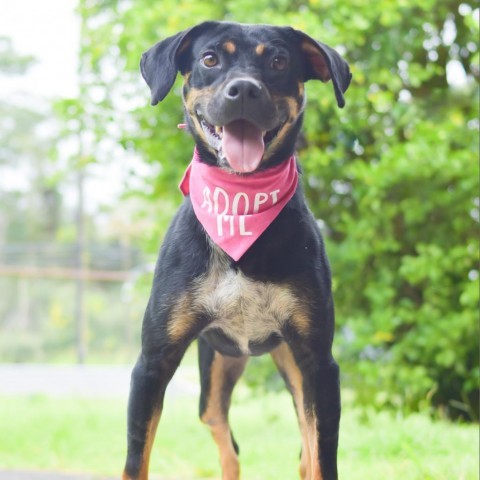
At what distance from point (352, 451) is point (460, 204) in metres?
2.79

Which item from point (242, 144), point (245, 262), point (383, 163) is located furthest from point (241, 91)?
point (383, 163)

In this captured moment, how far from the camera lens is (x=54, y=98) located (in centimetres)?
845

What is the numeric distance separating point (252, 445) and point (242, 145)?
396 centimetres

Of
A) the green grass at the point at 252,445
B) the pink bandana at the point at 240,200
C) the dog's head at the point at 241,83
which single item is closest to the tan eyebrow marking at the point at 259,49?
the dog's head at the point at 241,83

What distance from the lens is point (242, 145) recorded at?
3367mm

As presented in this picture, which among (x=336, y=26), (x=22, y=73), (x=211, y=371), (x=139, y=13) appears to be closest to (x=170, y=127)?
(x=139, y=13)

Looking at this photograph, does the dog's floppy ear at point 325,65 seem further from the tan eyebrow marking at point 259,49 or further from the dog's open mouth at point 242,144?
the dog's open mouth at point 242,144

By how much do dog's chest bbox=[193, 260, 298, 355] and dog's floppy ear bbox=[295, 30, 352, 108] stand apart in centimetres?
80

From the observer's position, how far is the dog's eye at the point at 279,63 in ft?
11.1

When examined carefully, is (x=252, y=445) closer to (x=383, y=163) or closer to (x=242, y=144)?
(x=383, y=163)

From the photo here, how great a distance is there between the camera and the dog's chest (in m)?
3.44

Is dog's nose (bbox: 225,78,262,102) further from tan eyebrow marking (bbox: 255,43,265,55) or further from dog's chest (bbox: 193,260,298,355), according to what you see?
dog's chest (bbox: 193,260,298,355)

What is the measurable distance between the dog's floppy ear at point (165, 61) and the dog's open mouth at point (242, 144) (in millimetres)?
303

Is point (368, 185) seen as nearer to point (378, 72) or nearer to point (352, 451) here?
point (378, 72)
